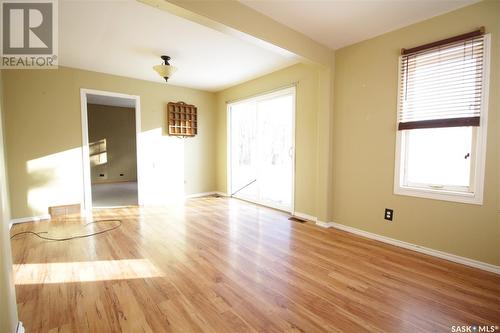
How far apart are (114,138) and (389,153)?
845cm

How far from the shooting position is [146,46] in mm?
3254

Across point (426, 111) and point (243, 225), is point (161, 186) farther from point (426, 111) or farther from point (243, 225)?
point (426, 111)

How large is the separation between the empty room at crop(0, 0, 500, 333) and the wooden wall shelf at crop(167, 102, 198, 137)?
25.8 inches

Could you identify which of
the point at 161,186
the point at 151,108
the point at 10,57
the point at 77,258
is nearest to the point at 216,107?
the point at 151,108

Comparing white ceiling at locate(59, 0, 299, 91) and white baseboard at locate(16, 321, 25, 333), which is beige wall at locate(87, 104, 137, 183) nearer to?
white ceiling at locate(59, 0, 299, 91)

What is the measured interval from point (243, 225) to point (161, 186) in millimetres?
2452

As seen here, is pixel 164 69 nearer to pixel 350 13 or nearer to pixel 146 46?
pixel 146 46

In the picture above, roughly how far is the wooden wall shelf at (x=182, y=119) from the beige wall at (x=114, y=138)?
4292mm

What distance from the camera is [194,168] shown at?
568 centimetres

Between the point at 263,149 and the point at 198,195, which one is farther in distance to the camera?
the point at 198,195

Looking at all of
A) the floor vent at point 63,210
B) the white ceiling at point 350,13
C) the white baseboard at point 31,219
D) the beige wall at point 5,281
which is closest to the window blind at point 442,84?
the white ceiling at point 350,13

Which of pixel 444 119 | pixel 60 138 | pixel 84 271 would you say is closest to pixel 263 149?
pixel 444 119

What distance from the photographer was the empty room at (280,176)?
178cm

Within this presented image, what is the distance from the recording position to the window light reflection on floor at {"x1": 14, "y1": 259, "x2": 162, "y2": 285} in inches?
83.7
